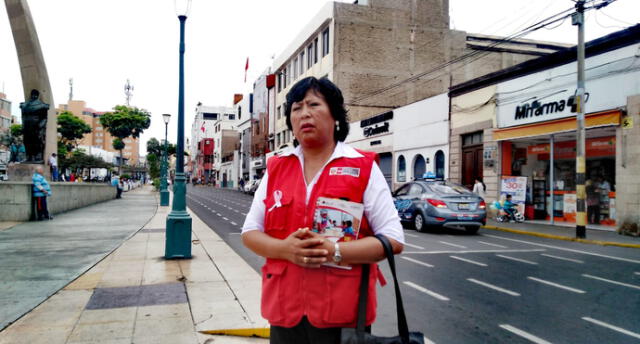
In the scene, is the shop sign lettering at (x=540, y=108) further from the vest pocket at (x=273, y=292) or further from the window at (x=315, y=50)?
the window at (x=315, y=50)

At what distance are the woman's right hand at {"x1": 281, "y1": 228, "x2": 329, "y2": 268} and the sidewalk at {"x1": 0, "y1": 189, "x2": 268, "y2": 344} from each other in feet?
8.98

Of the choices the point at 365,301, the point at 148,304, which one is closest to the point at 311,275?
the point at 365,301

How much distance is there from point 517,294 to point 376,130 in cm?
2364

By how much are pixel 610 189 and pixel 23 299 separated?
16640 mm

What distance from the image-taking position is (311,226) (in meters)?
1.82

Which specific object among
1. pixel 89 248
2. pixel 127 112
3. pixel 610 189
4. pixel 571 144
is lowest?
pixel 89 248

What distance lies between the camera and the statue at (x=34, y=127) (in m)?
18.4

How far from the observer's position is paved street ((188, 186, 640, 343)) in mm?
4469

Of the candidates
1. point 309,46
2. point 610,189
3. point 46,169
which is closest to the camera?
point 610,189

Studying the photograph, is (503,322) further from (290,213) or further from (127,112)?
(127,112)

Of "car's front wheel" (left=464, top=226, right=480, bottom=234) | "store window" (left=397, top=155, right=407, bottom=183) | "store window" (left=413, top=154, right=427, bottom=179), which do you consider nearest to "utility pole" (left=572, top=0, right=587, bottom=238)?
"car's front wheel" (left=464, top=226, right=480, bottom=234)

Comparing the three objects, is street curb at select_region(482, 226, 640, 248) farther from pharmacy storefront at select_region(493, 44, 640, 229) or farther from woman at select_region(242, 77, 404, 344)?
woman at select_region(242, 77, 404, 344)

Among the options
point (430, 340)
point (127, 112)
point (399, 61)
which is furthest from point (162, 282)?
point (127, 112)

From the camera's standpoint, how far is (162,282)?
6.23 meters
